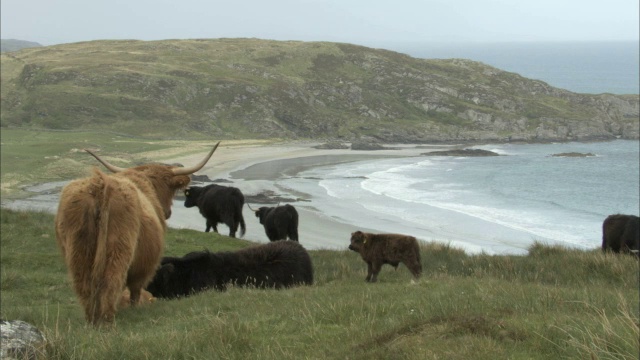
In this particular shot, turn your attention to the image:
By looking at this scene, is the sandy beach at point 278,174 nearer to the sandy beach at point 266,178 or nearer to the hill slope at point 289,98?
the sandy beach at point 266,178

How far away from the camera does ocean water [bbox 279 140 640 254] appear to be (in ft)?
110

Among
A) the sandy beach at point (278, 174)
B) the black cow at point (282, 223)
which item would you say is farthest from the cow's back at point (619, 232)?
the sandy beach at point (278, 174)

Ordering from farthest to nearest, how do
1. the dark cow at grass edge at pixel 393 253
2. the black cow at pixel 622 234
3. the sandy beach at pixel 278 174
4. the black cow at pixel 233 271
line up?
the sandy beach at pixel 278 174
the black cow at pixel 622 234
the dark cow at grass edge at pixel 393 253
the black cow at pixel 233 271

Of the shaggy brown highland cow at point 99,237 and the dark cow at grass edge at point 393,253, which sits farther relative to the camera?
the dark cow at grass edge at point 393,253

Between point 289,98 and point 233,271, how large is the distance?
82.3 meters

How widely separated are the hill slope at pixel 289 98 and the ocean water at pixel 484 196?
2201cm

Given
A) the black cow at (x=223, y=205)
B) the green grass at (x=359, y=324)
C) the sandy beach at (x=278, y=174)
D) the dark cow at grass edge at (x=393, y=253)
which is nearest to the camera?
the green grass at (x=359, y=324)

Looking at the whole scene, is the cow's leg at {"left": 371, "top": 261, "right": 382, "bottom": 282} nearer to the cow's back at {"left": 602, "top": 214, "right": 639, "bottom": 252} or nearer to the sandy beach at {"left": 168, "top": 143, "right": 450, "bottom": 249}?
the cow's back at {"left": 602, "top": 214, "right": 639, "bottom": 252}

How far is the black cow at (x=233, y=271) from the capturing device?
10.4 m

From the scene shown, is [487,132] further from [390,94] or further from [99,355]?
[99,355]

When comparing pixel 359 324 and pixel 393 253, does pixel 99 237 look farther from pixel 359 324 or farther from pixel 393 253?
pixel 393 253

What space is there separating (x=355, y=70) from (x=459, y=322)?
107543 mm

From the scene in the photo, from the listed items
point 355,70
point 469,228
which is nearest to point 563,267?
point 469,228

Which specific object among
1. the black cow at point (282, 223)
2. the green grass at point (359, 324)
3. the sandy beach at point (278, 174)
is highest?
the green grass at point (359, 324)
